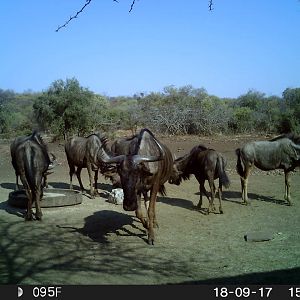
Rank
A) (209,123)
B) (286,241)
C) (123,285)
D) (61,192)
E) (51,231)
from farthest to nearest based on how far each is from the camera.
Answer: (209,123), (61,192), (51,231), (286,241), (123,285)

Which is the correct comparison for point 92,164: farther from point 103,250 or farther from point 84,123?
point 84,123

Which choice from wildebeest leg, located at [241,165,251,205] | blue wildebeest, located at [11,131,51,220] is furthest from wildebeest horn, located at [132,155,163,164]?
wildebeest leg, located at [241,165,251,205]

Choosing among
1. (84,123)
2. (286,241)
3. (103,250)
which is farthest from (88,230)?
(84,123)

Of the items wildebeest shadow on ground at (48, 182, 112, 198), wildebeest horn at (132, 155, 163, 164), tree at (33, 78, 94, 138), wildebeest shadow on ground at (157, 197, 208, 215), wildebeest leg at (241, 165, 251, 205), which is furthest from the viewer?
tree at (33, 78, 94, 138)

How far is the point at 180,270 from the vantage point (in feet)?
21.9

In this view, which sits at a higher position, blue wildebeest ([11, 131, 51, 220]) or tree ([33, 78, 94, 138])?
tree ([33, 78, 94, 138])

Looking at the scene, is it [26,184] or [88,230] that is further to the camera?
[26,184]

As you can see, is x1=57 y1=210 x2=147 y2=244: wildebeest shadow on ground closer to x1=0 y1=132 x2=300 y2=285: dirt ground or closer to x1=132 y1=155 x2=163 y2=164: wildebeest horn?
x1=0 y1=132 x2=300 y2=285: dirt ground

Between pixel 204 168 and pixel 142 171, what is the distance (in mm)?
3709

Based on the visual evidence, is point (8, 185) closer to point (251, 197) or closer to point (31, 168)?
point (31, 168)

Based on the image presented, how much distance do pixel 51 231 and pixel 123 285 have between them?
391 centimetres

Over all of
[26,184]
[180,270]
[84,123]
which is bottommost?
[180,270]

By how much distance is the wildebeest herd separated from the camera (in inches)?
318

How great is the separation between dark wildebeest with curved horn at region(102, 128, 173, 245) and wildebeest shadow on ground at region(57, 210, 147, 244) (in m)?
0.75
